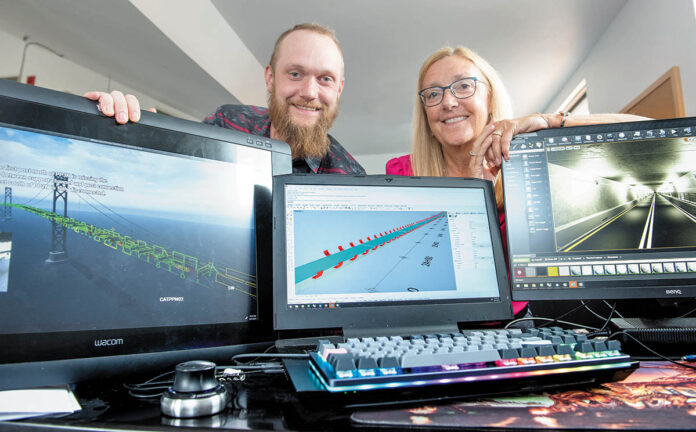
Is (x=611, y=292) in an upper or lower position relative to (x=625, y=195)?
lower

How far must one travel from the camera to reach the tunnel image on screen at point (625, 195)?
2.66 ft

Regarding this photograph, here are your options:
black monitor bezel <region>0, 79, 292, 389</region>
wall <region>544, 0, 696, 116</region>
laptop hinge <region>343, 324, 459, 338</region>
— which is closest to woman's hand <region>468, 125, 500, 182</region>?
laptop hinge <region>343, 324, 459, 338</region>

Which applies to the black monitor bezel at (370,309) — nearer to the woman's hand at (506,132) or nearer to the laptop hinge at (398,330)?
the laptop hinge at (398,330)

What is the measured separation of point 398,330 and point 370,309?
0.20 feet

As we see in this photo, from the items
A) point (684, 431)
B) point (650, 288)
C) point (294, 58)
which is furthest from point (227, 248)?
point (294, 58)

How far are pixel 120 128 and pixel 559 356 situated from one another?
681 mm

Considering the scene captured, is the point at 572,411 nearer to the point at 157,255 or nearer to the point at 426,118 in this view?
the point at 157,255

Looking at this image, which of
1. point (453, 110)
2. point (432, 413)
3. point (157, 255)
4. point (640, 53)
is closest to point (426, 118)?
point (453, 110)

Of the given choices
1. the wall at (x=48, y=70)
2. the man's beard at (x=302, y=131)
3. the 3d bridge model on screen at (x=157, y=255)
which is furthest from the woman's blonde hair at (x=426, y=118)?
the wall at (x=48, y=70)

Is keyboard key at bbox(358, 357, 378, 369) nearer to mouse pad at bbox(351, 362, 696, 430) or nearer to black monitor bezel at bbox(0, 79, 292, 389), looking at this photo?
mouse pad at bbox(351, 362, 696, 430)

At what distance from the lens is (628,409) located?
438mm

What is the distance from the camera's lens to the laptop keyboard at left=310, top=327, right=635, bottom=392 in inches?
17.5

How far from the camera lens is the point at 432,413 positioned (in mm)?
430

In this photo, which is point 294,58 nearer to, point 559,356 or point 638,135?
point 638,135
